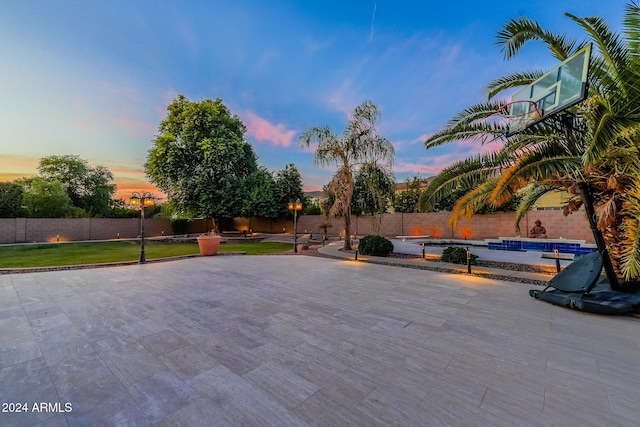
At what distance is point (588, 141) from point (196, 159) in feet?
70.5

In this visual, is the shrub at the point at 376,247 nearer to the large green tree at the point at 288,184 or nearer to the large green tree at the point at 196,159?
the large green tree at the point at 288,184

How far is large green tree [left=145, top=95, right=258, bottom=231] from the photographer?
18.6 metres

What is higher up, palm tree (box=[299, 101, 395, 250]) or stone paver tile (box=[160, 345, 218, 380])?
palm tree (box=[299, 101, 395, 250])

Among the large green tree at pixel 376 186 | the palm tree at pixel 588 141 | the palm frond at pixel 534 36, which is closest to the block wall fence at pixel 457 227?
the large green tree at pixel 376 186

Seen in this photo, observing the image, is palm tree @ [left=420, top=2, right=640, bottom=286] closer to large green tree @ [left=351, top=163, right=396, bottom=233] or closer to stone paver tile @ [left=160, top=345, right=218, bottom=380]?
large green tree @ [left=351, top=163, right=396, bottom=233]

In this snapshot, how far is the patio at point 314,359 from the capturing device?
76.2 inches

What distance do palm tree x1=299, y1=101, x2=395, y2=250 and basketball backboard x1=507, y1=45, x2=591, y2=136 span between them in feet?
17.2

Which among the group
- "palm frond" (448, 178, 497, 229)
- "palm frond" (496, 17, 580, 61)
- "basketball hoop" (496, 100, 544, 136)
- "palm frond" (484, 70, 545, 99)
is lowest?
"palm frond" (448, 178, 497, 229)

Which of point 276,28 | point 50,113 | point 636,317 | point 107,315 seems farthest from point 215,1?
point 636,317

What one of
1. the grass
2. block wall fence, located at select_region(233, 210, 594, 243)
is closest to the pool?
block wall fence, located at select_region(233, 210, 594, 243)

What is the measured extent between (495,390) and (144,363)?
3561 mm

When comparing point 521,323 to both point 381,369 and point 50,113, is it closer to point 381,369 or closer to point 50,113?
point 381,369

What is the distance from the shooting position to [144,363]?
263 centimetres

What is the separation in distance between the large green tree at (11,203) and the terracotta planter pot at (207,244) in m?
18.3
